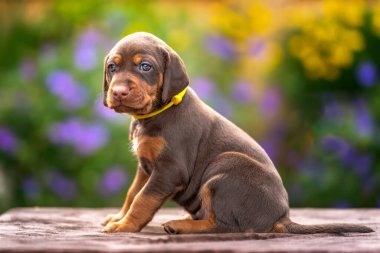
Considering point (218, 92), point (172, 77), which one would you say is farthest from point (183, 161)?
point (218, 92)

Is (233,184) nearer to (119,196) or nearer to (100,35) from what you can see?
(119,196)

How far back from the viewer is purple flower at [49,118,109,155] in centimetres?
771

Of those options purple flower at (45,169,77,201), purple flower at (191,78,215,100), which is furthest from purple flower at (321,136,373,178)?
purple flower at (45,169,77,201)

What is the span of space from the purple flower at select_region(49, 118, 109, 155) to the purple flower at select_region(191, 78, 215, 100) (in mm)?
1144

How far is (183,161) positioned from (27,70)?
4.59 meters

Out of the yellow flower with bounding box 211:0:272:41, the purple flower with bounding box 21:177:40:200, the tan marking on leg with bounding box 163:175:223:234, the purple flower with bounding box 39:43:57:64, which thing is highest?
the yellow flower with bounding box 211:0:272:41

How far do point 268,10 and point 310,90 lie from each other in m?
1.51

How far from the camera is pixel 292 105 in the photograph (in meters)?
8.77

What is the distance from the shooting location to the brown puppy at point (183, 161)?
14.0 ft

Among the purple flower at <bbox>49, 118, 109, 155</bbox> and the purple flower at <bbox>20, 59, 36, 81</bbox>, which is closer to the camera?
the purple flower at <bbox>49, 118, 109, 155</bbox>

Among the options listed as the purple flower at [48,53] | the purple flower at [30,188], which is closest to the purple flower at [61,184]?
the purple flower at [30,188]

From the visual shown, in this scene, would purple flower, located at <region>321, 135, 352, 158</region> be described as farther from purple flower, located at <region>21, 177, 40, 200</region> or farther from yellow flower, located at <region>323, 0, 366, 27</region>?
purple flower, located at <region>21, 177, 40, 200</region>

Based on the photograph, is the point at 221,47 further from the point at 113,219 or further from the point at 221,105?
the point at 113,219

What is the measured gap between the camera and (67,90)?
8.09 meters
